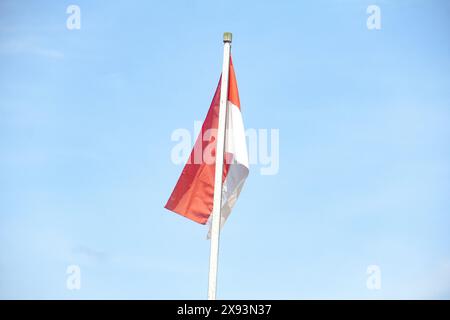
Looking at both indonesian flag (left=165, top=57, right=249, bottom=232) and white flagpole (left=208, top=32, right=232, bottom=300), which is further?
indonesian flag (left=165, top=57, right=249, bottom=232)

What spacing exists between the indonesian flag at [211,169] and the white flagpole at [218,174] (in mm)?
740

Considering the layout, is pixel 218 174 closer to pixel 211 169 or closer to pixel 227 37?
pixel 211 169

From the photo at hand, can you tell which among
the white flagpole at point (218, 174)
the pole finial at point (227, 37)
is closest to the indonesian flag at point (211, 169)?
the white flagpole at point (218, 174)

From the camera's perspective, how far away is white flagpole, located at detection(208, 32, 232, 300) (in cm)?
3247

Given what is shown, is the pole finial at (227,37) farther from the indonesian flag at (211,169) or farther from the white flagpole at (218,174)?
the indonesian flag at (211,169)

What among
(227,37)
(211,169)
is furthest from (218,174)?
(227,37)

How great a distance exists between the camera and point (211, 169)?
3506 centimetres

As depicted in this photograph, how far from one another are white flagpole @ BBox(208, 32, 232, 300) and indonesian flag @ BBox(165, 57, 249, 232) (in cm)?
74

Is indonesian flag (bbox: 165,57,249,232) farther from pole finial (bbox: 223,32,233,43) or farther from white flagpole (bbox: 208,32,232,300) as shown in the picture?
pole finial (bbox: 223,32,233,43)

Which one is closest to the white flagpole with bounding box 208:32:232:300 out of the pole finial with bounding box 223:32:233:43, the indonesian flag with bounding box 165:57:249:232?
the pole finial with bounding box 223:32:233:43

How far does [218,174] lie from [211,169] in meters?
1.50
